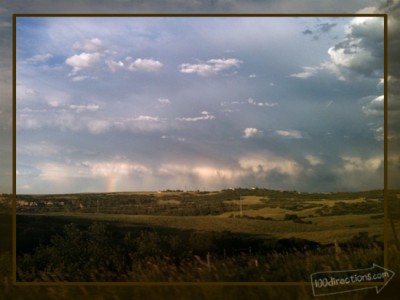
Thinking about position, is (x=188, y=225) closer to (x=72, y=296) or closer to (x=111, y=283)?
(x=111, y=283)

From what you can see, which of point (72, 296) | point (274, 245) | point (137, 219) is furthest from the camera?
point (137, 219)

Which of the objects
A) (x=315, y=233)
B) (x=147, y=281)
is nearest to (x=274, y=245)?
(x=315, y=233)

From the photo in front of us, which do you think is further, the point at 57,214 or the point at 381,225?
the point at 57,214

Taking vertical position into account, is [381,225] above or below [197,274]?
above

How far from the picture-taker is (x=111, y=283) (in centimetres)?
675

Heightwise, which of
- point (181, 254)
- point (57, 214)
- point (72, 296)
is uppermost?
point (57, 214)

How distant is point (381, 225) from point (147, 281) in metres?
3.42

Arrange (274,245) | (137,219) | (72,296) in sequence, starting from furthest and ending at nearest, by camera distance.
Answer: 1. (137,219)
2. (274,245)
3. (72,296)

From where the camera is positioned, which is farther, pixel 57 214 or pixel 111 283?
pixel 57 214

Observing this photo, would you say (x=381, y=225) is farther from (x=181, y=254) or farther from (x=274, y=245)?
(x=181, y=254)

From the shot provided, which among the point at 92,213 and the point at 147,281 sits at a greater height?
the point at 92,213

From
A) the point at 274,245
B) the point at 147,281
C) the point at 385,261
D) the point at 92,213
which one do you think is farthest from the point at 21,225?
the point at 385,261

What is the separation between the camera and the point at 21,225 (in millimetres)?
7609

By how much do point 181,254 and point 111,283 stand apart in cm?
101
